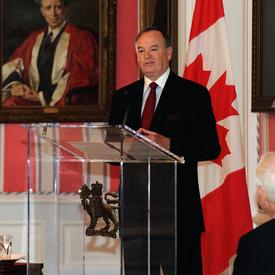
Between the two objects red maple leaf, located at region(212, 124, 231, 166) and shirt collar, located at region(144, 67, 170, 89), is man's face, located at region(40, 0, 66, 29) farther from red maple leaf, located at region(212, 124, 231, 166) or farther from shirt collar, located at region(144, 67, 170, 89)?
shirt collar, located at region(144, 67, 170, 89)

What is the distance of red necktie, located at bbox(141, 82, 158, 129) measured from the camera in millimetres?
4461

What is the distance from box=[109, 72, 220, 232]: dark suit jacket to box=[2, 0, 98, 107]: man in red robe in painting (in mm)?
2510

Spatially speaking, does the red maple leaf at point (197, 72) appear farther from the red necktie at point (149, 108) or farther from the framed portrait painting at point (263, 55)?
the red necktie at point (149, 108)

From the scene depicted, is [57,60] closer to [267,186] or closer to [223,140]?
[223,140]

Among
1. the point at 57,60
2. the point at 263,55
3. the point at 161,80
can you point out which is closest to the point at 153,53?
the point at 161,80

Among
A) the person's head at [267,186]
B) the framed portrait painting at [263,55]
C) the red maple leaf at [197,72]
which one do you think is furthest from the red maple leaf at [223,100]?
the person's head at [267,186]

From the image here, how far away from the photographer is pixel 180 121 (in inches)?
175

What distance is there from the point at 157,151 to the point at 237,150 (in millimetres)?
Answer: 2408

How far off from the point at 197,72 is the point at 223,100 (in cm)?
31

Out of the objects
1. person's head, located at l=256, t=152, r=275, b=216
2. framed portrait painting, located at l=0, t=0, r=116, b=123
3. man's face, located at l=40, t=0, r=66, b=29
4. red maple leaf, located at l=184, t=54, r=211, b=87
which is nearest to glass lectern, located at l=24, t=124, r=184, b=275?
person's head, located at l=256, t=152, r=275, b=216

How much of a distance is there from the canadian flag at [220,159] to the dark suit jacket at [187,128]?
5.27ft

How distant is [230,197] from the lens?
6.14m

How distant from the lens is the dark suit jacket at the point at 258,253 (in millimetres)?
2625

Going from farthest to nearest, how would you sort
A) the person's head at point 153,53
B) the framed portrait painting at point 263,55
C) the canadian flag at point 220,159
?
the framed portrait painting at point 263,55
the canadian flag at point 220,159
the person's head at point 153,53
